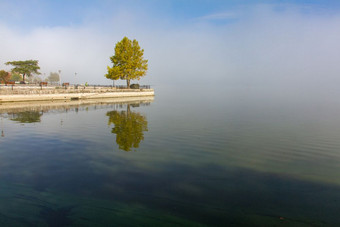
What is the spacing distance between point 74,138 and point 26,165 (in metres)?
6.90

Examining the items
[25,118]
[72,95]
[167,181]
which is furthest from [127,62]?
[167,181]

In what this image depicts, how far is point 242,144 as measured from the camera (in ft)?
57.3

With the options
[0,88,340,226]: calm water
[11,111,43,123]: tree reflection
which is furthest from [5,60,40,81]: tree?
[0,88,340,226]: calm water

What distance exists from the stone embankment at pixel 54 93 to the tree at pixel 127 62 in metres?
5.96

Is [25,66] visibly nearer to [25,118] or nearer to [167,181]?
[25,118]

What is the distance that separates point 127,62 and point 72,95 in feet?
77.9

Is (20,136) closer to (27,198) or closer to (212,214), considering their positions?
(27,198)

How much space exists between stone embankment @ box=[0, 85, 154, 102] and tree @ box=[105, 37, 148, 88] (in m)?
5.96

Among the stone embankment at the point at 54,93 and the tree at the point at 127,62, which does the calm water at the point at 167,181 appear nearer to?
the stone embankment at the point at 54,93

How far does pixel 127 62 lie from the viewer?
74.8 metres

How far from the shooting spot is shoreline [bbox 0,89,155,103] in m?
45.5

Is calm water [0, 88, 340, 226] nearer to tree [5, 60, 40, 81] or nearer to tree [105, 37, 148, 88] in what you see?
tree [105, 37, 148, 88]

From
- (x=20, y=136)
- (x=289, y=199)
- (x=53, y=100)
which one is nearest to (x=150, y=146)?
(x=289, y=199)

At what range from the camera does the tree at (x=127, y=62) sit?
243ft
